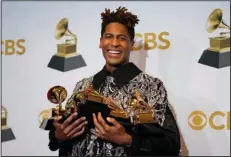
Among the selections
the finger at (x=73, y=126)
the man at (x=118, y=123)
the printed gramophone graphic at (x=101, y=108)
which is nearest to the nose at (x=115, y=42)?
the man at (x=118, y=123)

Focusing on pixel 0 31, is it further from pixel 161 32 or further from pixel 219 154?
pixel 219 154

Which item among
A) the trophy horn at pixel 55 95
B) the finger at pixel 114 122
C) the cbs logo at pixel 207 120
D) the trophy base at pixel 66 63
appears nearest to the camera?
the finger at pixel 114 122

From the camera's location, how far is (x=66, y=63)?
4.83ft

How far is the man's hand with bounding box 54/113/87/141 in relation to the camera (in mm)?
933

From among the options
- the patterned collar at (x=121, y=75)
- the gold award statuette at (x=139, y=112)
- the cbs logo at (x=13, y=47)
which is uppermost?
the cbs logo at (x=13, y=47)

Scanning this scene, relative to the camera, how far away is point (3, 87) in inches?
60.1

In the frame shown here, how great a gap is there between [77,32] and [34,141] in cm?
56

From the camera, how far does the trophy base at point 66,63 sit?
1451 millimetres

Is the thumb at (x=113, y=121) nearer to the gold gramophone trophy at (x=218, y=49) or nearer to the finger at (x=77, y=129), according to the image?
the finger at (x=77, y=129)

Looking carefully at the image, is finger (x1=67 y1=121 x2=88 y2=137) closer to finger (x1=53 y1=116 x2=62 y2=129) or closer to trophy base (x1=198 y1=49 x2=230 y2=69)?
finger (x1=53 y1=116 x2=62 y2=129)

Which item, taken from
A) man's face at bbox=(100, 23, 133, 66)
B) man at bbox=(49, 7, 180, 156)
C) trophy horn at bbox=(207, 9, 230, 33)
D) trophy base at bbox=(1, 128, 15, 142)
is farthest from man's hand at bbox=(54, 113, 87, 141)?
trophy horn at bbox=(207, 9, 230, 33)

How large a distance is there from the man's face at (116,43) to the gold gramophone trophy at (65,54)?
1.35ft

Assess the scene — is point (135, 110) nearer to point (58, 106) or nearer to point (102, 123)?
point (102, 123)

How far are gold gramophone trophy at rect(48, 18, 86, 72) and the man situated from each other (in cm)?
34
